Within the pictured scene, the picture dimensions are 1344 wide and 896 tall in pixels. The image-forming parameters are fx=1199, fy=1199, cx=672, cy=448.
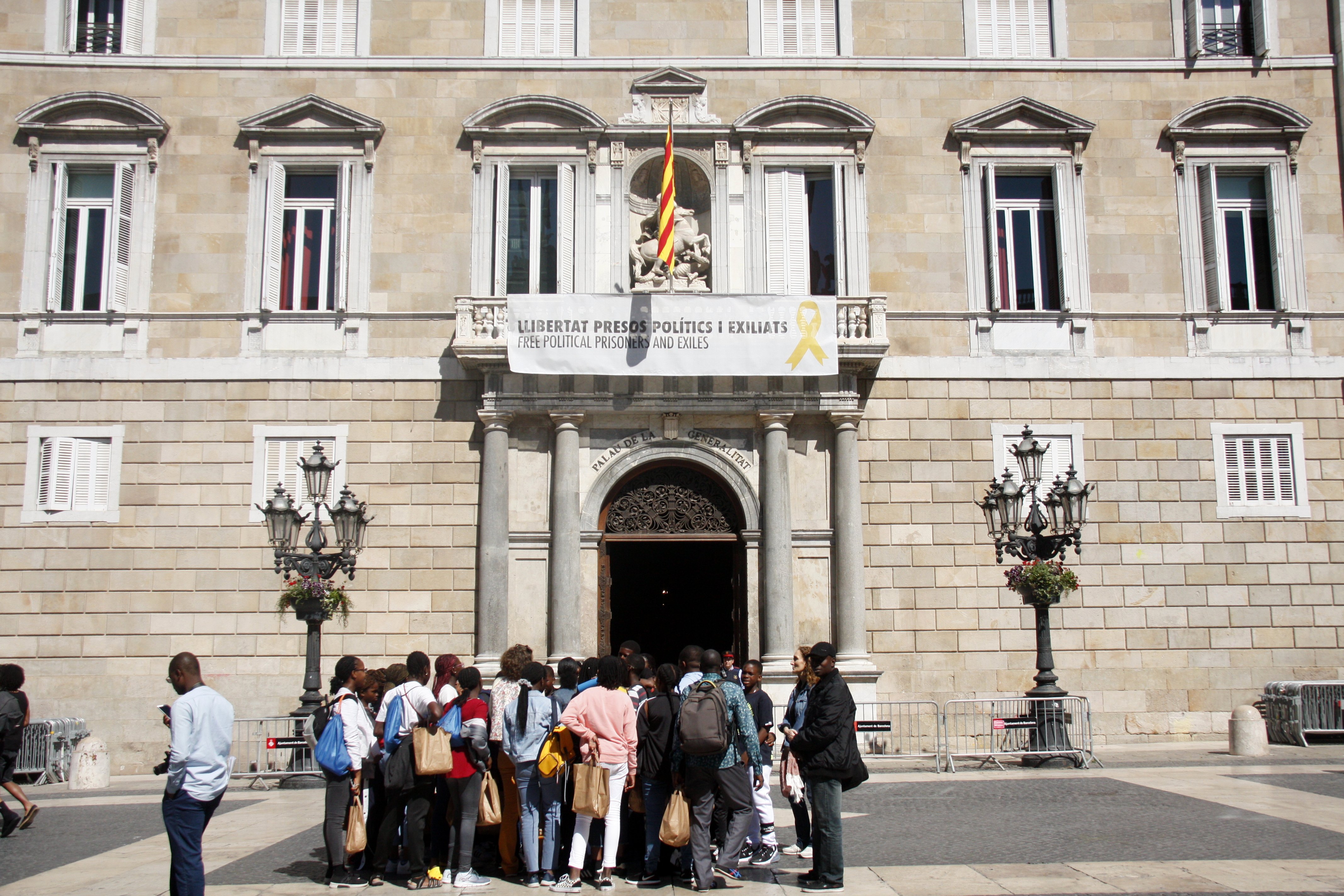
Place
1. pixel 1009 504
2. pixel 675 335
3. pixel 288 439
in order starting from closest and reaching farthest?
pixel 1009 504
pixel 675 335
pixel 288 439

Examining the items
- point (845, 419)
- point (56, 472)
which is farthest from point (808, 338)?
point (56, 472)

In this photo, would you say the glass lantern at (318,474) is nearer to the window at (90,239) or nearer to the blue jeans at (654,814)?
the window at (90,239)

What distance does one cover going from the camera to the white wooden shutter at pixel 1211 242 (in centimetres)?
2192

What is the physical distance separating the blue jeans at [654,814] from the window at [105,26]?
1840 centimetres

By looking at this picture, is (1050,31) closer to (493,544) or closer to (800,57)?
(800,57)

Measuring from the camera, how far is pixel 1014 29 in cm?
2269

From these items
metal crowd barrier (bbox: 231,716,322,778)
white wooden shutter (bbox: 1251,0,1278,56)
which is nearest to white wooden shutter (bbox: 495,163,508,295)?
metal crowd barrier (bbox: 231,716,322,778)

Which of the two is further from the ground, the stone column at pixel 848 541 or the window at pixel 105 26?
the window at pixel 105 26

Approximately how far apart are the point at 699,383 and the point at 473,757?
11.7m

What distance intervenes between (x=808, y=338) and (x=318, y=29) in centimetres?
1087

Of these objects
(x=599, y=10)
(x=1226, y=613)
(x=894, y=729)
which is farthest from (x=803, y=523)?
(x=599, y=10)

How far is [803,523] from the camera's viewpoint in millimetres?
20938

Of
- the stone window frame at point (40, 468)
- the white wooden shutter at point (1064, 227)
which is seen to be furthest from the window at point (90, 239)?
the white wooden shutter at point (1064, 227)

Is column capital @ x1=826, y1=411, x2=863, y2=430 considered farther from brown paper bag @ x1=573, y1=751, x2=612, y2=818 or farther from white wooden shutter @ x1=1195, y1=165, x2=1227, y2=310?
brown paper bag @ x1=573, y1=751, x2=612, y2=818
